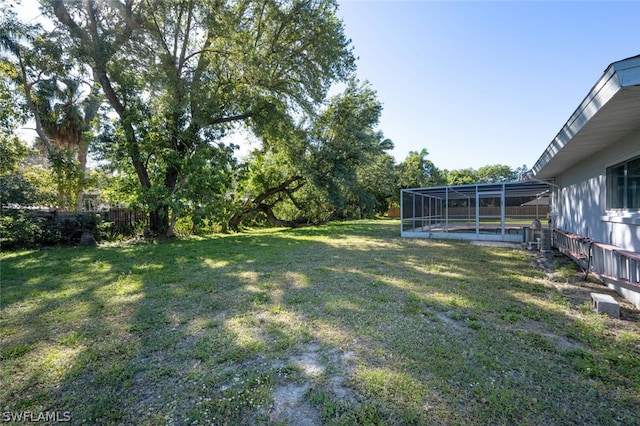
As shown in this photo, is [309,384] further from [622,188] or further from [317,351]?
[622,188]

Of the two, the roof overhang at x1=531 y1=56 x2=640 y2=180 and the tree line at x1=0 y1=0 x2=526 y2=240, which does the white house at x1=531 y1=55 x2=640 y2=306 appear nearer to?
the roof overhang at x1=531 y1=56 x2=640 y2=180

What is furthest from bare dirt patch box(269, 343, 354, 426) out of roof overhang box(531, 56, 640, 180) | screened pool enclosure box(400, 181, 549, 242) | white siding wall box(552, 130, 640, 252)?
screened pool enclosure box(400, 181, 549, 242)

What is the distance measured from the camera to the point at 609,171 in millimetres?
4770

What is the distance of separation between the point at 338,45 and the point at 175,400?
1266 cm

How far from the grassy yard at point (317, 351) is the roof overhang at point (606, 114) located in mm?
2390

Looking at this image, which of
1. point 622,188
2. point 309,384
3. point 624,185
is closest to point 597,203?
point 622,188

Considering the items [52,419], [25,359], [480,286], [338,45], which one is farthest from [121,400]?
[338,45]

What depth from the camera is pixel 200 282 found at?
5016mm

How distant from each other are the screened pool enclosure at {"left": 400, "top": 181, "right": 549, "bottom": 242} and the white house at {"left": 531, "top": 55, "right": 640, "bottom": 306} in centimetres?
330

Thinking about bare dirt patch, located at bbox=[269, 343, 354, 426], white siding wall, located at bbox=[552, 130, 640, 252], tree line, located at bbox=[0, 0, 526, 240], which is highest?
tree line, located at bbox=[0, 0, 526, 240]

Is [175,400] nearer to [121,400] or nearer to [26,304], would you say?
[121,400]

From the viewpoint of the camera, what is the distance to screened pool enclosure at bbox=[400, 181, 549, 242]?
10805mm

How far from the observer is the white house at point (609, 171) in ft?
8.93

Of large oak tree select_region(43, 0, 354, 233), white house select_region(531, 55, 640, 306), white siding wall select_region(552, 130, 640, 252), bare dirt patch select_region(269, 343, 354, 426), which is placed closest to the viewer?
bare dirt patch select_region(269, 343, 354, 426)
